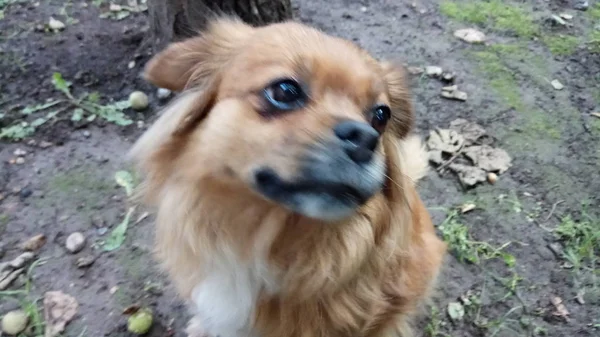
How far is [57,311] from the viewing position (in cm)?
253

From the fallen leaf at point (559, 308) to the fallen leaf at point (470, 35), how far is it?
1.96 m

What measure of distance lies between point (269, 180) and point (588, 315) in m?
1.99

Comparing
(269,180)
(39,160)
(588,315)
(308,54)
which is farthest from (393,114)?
(39,160)

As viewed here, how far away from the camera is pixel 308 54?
1.74m

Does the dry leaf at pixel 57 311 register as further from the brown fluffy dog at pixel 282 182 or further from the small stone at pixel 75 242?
the brown fluffy dog at pixel 282 182

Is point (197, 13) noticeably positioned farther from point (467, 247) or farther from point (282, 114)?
point (467, 247)

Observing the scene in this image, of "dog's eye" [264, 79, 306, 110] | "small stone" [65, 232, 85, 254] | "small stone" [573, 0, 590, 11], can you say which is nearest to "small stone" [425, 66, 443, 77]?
"small stone" [573, 0, 590, 11]

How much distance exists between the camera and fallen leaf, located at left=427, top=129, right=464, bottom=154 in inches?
130

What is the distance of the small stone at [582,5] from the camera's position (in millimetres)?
4387

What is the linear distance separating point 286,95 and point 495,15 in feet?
10.1

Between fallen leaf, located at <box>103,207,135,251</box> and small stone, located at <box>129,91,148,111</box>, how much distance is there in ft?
2.35

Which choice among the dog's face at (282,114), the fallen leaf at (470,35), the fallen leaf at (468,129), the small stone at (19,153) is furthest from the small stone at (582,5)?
the small stone at (19,153)

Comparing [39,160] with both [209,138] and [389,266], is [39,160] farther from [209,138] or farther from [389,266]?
[389,266]

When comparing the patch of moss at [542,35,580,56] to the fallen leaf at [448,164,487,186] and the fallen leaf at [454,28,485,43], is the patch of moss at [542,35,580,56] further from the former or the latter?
the fallen leaf at [448,164,487,186]
